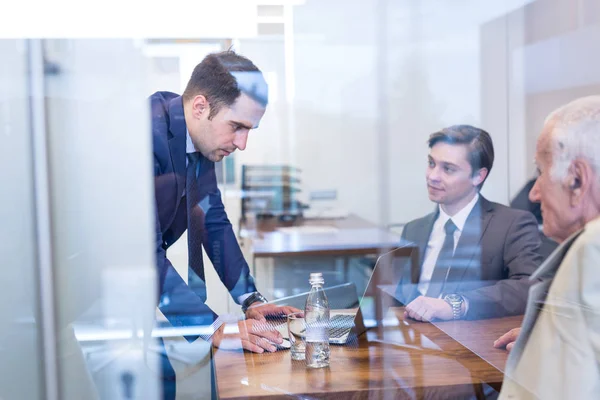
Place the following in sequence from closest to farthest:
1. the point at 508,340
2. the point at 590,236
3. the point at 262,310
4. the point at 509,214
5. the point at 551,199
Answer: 1. the point at 590,236
2. the point at 508,340
3. the point at 551,199
4. the point at 262,310
5. the point at 509,214

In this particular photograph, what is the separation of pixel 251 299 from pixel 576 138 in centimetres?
128

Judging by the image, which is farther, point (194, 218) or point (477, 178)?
point (477, 178)

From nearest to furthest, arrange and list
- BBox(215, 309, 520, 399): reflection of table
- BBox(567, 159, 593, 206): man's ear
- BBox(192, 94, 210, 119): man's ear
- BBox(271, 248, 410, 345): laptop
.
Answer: BBox(215, 309, 520, 399): reflection of table, BBox(567, 159, 593, 206): man's ear, BBox(271, 248, 410, 345): laptop, BBox(192, 94, 210, 119): man's ear

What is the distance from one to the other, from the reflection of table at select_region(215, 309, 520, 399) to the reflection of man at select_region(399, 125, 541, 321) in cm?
41

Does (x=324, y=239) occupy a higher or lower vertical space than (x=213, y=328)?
higher

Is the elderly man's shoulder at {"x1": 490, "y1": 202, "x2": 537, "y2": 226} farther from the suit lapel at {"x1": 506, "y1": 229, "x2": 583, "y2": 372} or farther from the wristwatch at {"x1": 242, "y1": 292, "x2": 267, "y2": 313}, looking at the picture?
the wristwatch at {"x1": 242, "y1": 292, "x2": 267, "y2": 313}

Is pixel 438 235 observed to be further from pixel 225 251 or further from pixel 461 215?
pixel 225 251

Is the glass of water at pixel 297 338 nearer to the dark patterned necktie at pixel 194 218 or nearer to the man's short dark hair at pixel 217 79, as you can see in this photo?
the dark patterned necktie at pixel 194 218

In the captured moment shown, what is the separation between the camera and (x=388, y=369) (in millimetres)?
2178

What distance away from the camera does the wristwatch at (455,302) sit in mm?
2524

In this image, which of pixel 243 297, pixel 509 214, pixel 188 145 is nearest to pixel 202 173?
pixel 188 145

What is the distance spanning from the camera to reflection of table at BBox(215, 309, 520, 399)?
1.92 metres

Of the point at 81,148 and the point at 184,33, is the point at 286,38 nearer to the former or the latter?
the point at 184,33

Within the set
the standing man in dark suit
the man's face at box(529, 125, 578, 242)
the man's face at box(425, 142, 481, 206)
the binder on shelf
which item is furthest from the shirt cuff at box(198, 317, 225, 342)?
the man's face at box(529, 125, 578, 242)
